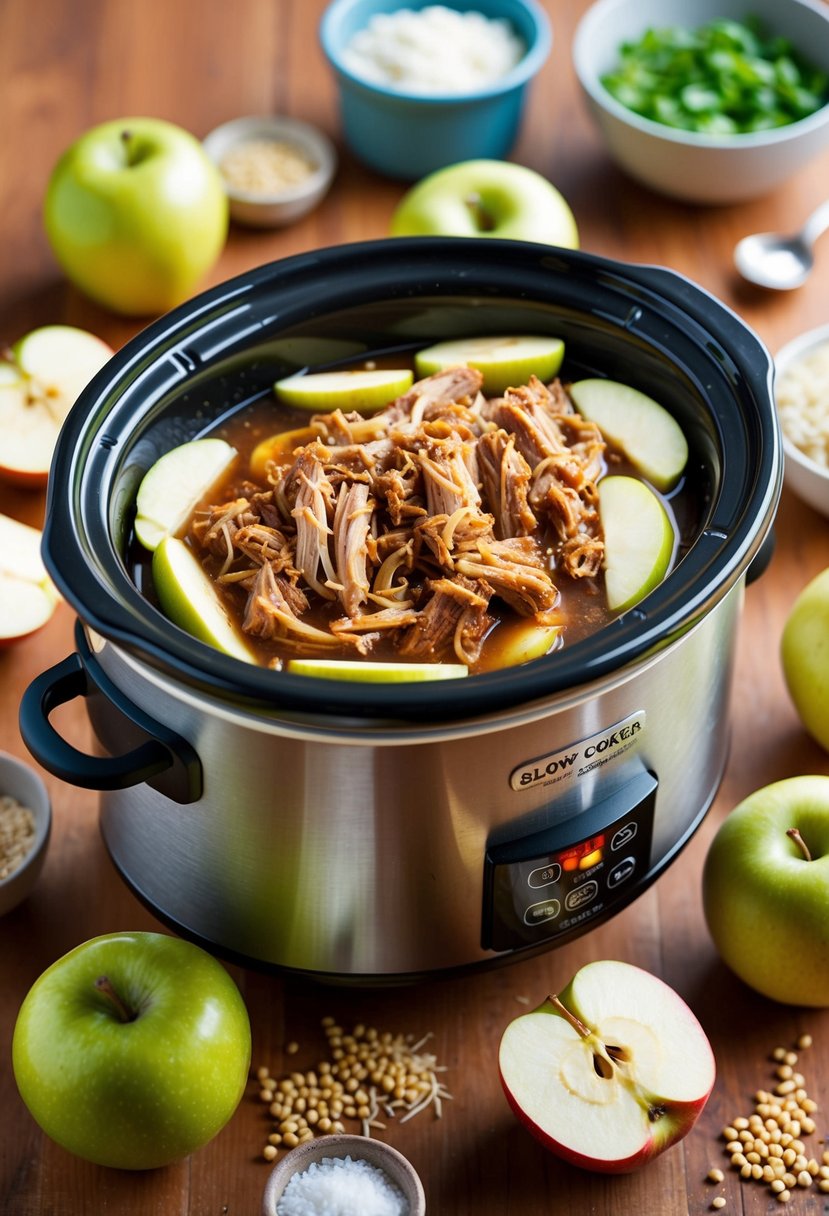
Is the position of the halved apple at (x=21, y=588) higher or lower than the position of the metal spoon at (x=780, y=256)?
lower

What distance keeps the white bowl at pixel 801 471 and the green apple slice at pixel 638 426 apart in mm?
424

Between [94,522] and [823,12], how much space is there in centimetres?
231

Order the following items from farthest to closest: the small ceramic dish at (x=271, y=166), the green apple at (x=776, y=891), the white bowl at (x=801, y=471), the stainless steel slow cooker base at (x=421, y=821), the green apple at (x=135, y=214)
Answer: the small ceramic dish at (x=271, y=166)
the green apple at (x=135, y=214)
the white bowl at (x=801, y=471)
the green apple at (x=776, y=891)
the stainless steel slow cooker base at (x=421, y=821)

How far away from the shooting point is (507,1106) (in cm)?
185

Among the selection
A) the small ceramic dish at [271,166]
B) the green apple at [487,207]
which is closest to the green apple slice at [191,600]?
the green apple at [487,207]

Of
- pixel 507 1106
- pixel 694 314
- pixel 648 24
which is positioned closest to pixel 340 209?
pixel 648 24

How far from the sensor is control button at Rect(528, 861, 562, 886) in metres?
1.73

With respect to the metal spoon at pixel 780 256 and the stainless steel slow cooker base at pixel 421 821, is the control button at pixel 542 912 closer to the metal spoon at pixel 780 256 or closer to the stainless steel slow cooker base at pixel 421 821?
the stainless steel slow cooker base at pixel 421 821

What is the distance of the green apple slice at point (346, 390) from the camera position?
6.92ft

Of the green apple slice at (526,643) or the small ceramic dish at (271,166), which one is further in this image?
the small ceramic dish at (271,166)

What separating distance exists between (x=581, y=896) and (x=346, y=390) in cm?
81

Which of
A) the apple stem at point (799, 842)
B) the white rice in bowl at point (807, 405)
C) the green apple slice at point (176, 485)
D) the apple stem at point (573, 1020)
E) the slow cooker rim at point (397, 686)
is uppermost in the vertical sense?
the slow cooker rim at point (397, 686)

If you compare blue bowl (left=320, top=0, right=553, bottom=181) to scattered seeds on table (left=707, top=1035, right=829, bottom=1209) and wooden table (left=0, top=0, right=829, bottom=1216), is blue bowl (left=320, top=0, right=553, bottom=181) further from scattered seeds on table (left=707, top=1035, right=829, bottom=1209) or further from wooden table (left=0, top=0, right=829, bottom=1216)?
scattered seeds on table (left=707, top=1035, right=829, bottom=1209)

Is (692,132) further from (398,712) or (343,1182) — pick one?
(343,1182)
